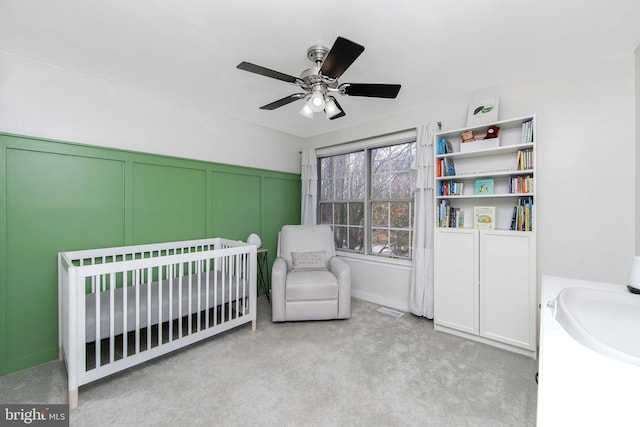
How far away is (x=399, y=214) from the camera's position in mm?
3422

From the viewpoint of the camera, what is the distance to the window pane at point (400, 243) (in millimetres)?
3347

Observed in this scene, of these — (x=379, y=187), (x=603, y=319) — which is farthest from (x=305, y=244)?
(x=603, y=319)

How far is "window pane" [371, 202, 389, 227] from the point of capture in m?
3.54

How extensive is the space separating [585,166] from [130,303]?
371 centimetres

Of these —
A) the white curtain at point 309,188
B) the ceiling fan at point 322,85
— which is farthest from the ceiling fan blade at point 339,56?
the white curtain at point 309,188

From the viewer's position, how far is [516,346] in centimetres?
225

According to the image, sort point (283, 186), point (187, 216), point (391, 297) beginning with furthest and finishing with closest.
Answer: point (283, 186)
point (391, 297)
point (187, 216)

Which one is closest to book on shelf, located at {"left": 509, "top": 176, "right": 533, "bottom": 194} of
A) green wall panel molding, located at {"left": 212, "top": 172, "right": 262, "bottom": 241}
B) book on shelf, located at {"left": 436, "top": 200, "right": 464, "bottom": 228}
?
book on shelf, located at {"left": 436, "top": 200, "right": 464, "bottom": 228}

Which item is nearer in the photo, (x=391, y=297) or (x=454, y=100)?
(x=454, y=100)

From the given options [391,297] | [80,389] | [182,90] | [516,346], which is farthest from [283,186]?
[516,346]

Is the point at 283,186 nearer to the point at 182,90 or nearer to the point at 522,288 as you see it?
the point at 182,90

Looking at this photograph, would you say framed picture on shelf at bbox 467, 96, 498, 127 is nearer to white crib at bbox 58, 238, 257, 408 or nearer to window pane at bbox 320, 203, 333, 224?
window pane at bbox 320, 203, 333, 224

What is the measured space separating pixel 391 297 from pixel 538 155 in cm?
208

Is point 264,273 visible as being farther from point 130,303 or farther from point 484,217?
point 484,217
